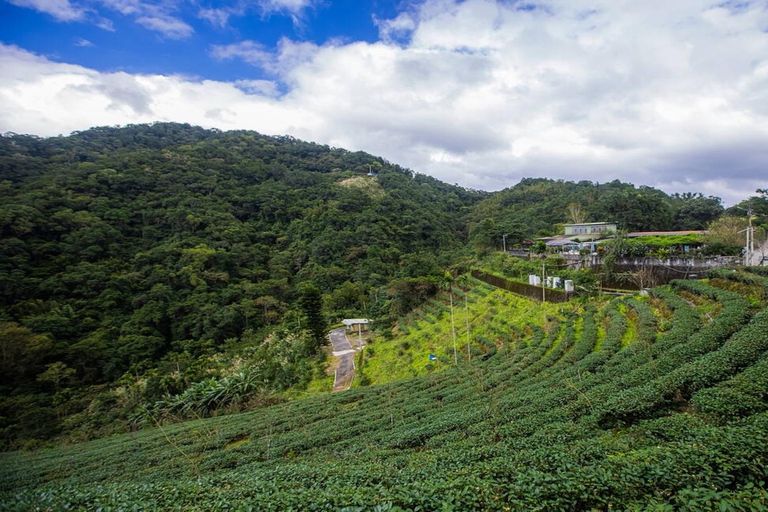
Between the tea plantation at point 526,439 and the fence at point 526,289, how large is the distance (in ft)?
6.32

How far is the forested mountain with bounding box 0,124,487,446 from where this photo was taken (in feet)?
97.9

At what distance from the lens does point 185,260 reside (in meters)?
44.1

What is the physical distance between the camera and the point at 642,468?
417cm

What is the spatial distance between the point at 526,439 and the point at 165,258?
51322 millimetres

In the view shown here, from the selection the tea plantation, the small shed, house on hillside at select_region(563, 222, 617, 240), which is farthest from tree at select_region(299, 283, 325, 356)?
house on hillside at select_region(563, 222, 617, 240)

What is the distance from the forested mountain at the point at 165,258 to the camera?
29.8 m

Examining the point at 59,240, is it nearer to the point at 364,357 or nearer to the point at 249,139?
the point at 364,357

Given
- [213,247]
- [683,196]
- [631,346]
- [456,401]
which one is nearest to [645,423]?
[631,346]

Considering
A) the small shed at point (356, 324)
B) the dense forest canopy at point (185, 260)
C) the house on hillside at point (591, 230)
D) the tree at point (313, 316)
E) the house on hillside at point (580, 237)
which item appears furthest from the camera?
the house on hillside at point (591, 230)

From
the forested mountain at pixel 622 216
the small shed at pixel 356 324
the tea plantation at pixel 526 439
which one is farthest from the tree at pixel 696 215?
the small shed at pixel 356 324

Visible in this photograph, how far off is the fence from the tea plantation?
1.93m

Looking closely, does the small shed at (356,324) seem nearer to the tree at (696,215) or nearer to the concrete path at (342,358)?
the concrete path at (342,358)

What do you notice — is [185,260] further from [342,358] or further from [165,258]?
[342,358]

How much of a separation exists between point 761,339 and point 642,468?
711 centimetres
